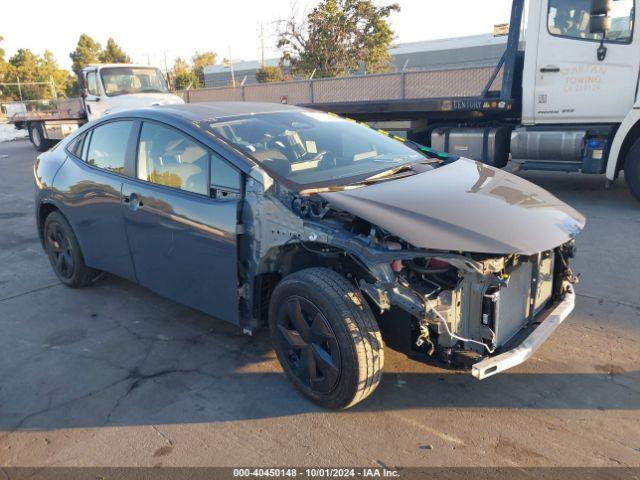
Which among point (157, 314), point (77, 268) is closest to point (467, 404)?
point (157, 314)

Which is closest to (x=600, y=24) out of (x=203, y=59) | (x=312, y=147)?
(x=312, y=147)

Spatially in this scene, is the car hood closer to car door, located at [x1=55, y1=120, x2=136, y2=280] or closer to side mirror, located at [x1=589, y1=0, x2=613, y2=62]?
car door, located at [x1=55, y1=120, x2=136, y2=280]

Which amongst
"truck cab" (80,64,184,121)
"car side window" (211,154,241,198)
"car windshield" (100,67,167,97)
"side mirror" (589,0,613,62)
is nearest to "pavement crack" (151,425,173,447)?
"car side window" (211,154,241,198)

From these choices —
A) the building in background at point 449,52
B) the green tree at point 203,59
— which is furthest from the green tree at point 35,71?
the building in background at point 449,52

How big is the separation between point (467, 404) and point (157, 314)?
2.62 m

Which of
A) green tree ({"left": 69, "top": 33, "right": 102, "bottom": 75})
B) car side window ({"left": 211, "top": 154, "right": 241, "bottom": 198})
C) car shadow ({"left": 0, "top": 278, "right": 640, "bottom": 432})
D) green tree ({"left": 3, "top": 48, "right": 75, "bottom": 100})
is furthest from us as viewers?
green tree ({"left": 69, "top": 33, "right": 102, "bottom": 75})

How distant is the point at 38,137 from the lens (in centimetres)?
1888

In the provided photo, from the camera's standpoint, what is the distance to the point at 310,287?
290cm

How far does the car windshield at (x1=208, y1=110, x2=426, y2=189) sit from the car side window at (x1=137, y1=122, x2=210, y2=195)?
0.73 feet

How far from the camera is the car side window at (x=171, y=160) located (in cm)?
355

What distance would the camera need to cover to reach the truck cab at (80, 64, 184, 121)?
14730mm

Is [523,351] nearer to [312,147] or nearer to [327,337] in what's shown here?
[327,337]

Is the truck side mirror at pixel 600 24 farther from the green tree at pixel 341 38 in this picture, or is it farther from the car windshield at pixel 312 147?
the green tree at pixel 341 38

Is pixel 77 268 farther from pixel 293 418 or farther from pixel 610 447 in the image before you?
pixel 610 447
